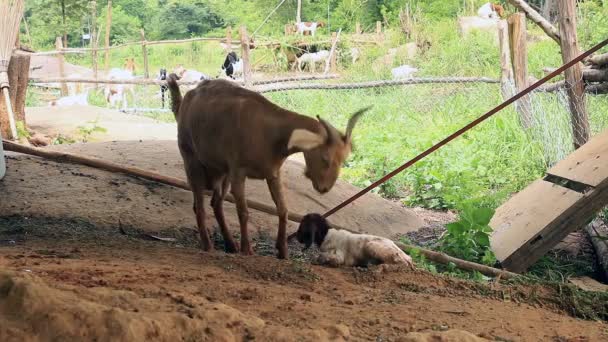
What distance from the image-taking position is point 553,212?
6426 millimetres

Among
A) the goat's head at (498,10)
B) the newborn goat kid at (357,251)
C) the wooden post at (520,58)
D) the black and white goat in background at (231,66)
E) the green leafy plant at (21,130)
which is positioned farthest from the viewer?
the goat's head at (498,10)

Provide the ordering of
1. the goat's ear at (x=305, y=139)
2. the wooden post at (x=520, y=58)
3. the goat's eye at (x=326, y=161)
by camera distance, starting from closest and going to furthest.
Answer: the goat's ear at (x=305, y=139) < the goat's eye at (x=326, y=161) < the wooden post at (x=520, y=58)

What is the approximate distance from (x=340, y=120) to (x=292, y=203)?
6411 millimetres

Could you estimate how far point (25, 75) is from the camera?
12242 mm

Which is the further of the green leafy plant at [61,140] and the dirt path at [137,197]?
the green leafy plant at [61,140]

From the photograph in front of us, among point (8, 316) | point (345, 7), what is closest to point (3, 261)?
point (8, 316)

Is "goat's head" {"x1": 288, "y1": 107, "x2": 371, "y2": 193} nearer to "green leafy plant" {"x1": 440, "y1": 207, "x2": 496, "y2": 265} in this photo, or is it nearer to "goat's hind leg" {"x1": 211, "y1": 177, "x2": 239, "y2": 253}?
"goat's hind leg" {"x1": 211, "y1": 177, "x2": 239, "y2": 253}

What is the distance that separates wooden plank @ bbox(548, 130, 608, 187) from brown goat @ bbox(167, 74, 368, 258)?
95.4 inches

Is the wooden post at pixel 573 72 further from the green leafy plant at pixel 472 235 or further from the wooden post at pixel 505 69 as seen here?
the wooden post at pixel 505 69

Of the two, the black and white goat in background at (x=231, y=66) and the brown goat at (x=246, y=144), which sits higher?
the brown goat at (x=246, y=144)

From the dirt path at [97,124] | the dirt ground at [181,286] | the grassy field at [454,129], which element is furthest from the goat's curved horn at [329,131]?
the dirt path at [97,124]

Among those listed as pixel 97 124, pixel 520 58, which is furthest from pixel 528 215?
pixel 97 124

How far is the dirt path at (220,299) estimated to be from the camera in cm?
282

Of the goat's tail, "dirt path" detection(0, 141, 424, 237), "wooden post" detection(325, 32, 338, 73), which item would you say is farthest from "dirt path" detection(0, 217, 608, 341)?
"wooden post" detection(325, 32, 338, 73)
